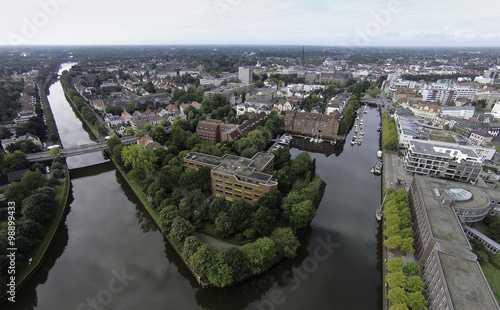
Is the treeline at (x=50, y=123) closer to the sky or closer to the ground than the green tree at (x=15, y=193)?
closer to the ground

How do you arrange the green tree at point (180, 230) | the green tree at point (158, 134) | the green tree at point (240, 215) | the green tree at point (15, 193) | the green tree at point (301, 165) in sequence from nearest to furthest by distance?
the green tree at point (180, 230), the green tree at point (240, 215), the green tree at point (15, 193), the green tree at point (301, 165), the green tree at point (158, 134)

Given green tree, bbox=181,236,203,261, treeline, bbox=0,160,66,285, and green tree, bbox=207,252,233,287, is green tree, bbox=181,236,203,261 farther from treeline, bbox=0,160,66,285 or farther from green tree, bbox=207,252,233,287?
treeline, bbox=0,160,66,285

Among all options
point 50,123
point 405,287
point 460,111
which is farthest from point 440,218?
point 50,123

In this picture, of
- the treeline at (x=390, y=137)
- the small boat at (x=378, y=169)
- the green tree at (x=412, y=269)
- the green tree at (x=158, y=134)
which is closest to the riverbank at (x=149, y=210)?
the green tree at (x=158, y=134)

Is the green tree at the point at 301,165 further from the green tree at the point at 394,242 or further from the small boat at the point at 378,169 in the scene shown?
the green tree at the point at 394,242

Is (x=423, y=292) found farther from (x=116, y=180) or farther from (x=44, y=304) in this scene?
(x=116, y=180)

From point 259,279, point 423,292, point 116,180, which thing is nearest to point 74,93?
point 116,180
